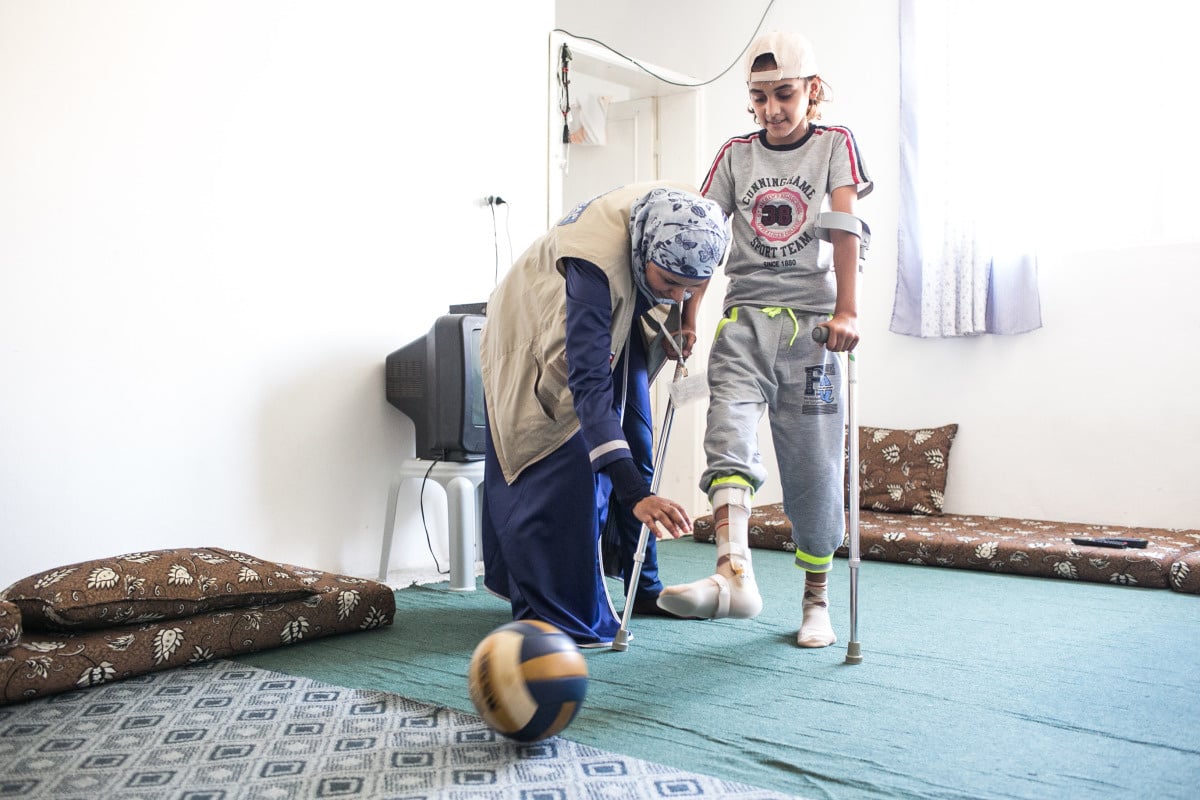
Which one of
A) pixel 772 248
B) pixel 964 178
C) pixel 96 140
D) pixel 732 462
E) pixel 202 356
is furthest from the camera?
pixel 964 178

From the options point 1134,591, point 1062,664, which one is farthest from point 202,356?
point 1134,591

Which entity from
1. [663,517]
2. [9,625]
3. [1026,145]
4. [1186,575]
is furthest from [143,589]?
[1026,145]

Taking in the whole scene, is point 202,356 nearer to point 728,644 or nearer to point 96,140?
point 96,140

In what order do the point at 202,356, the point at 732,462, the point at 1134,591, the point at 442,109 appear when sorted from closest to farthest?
the point at 732,462 < the point at 202,356 < the point at 1134,591 < the point at 442,109

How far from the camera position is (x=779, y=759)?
1.59 meters

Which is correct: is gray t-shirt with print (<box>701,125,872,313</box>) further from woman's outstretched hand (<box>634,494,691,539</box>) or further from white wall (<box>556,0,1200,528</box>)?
white wall (<box>556,0,1200,528</box>)

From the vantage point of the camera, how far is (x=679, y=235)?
200cm

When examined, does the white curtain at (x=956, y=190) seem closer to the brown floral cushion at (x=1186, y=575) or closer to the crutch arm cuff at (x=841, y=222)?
the brown floral cushion at (x=1186, y=575)

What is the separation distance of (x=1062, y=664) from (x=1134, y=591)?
1243 mm

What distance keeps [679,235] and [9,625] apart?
5.01 ft

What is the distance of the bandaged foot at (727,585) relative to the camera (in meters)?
1.74

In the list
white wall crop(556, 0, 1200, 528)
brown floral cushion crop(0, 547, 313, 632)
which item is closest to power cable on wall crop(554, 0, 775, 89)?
white wall crop(556, 0, 1200, 528)

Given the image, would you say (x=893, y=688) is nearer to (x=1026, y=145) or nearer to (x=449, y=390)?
(x=449, y=390)

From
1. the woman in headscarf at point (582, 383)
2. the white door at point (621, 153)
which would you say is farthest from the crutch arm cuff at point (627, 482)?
the white door at point (621, 153)
